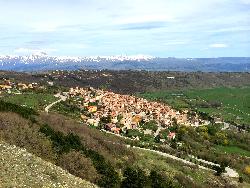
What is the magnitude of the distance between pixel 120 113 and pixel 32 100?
97.6 ft

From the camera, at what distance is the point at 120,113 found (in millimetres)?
152250

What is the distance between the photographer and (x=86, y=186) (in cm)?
4306

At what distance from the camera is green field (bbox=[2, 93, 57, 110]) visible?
5448 inches

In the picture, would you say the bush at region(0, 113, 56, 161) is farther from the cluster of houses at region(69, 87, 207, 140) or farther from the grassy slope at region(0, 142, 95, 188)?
the cluster of houses at region(69, 87, 207, 140)

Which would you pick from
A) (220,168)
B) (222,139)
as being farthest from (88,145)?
(222,139)

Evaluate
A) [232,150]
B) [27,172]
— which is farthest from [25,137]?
[232,150]

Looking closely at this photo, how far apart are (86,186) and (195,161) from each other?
5903 cm

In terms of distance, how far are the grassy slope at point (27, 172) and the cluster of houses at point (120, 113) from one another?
80.1 meters

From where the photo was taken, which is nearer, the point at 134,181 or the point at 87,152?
the point at 134,181

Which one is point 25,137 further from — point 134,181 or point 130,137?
point 130,137

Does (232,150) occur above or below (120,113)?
below

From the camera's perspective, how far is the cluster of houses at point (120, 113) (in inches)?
5374

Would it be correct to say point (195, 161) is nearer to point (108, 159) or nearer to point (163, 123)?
point (108, 159)

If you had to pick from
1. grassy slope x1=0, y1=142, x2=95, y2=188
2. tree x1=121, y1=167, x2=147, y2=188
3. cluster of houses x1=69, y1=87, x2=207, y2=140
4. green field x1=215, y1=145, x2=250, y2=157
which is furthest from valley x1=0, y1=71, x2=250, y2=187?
grassy slope x1=0, y1=142, x2=95, y2=188
